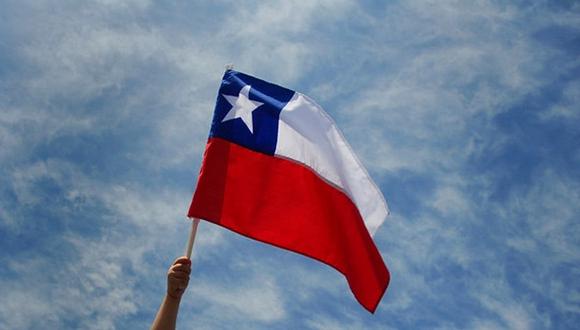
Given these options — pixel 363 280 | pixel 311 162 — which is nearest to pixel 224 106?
pixel 311 162

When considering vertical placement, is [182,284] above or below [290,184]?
below

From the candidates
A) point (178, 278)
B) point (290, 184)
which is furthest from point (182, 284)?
point (290, 184)


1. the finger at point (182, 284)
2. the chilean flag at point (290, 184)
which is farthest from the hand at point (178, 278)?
the chilean flag at point (290, 184)

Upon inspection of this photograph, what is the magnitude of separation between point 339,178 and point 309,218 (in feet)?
3.96

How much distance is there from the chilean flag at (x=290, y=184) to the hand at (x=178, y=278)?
39.6 inches

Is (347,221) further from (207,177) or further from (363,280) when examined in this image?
(207,177)

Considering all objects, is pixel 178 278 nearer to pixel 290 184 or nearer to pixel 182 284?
pixel 182 284

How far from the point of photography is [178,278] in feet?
40.0

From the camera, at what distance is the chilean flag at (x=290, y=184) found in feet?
45.0

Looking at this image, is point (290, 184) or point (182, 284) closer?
point (182, 284)

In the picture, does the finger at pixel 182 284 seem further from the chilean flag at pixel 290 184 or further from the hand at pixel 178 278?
the chilean flag at pixel 290 184

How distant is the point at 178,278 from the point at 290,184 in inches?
138

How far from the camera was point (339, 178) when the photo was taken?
1486 centimetres

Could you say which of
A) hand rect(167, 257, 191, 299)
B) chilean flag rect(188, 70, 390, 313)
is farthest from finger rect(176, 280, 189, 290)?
chilean flag rect(188, 70, 390, 313)
